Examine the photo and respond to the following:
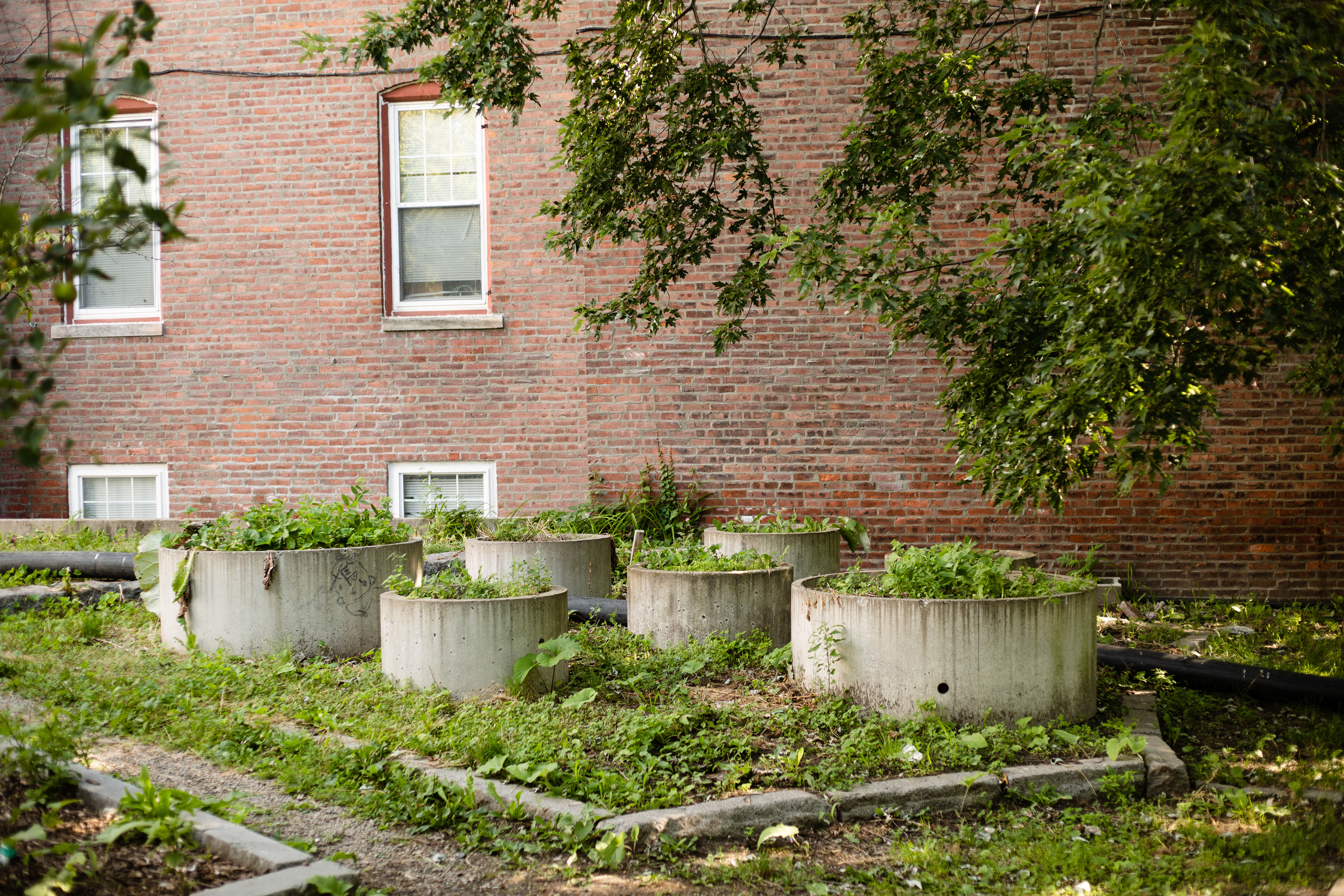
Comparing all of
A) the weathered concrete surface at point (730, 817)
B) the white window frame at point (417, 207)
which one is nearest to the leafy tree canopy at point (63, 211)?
the weathered concrete surface at point (730, 817)

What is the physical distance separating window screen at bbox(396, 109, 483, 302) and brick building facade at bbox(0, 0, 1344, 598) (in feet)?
0.81

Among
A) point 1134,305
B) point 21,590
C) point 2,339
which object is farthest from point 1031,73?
point 21,590

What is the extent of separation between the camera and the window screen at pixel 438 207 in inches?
416

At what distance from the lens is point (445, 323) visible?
408 inches

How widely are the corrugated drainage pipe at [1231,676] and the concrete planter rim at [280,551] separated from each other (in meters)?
4.68

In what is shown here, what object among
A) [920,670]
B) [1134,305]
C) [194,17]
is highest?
[194,17]

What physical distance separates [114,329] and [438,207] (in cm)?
391

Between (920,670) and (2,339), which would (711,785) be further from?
(2,339)

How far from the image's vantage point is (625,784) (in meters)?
4.14

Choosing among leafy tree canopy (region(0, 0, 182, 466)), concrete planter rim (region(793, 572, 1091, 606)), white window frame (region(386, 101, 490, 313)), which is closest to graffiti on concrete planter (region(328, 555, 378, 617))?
concrete planter rim (region(793, 572, 1091, 606))

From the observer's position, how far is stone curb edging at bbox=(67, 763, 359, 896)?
2.94 meters

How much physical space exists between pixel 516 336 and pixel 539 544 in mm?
3550

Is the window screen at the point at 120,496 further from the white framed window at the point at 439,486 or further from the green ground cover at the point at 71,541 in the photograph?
the white framed window at the point at 439,486

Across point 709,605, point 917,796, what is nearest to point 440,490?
point 709,605
